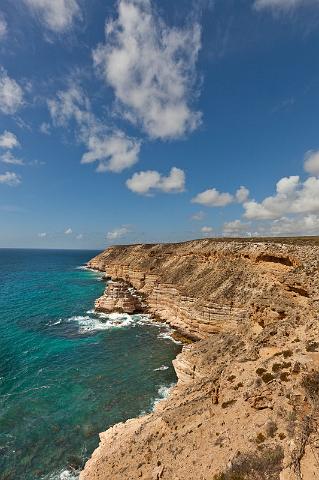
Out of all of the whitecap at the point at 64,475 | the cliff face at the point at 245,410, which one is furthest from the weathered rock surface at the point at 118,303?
the whitecap at the point at 64,475

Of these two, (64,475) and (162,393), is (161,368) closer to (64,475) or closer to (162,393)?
A: (162,393)

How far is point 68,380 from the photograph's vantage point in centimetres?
3434

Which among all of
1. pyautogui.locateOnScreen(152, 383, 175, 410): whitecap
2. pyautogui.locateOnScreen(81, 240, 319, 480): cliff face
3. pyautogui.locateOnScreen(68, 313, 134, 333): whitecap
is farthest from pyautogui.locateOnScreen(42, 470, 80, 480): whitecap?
pyautogui.locateOnScreen(68, 313, 134, 333): whitecap

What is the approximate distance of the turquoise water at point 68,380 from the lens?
2316cm

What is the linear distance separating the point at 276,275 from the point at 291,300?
12.8 metres

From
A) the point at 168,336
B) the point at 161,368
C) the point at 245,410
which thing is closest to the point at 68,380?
the point at 161,368

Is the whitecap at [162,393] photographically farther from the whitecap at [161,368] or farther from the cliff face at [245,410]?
the whitecap at [161,368]

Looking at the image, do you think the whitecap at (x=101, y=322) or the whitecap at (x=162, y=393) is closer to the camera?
the whitecap at (x=162, y=393)

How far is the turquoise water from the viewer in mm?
23156

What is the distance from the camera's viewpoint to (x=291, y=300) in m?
29.6

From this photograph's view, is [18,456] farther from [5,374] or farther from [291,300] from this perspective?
[291,300]

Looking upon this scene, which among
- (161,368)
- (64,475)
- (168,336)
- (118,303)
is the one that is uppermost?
(118,303)

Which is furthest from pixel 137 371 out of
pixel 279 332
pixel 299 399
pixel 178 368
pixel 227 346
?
pixel 299 399

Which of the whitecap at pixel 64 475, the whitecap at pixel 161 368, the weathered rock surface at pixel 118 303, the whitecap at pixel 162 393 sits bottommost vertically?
the whitecap at pixel 64 475
